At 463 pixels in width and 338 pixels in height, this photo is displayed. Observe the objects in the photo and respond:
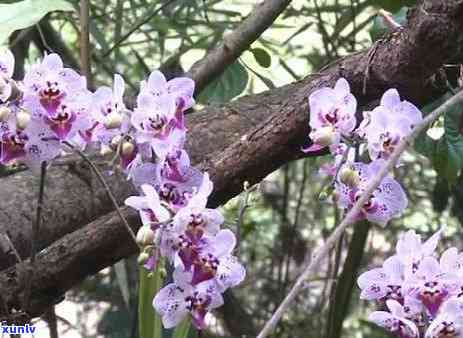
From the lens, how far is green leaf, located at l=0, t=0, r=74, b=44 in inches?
22.9

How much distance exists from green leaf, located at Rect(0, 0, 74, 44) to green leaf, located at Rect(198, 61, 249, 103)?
618mm

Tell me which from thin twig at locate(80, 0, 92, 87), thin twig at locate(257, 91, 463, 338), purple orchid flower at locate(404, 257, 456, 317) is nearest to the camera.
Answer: thin twig at locate(257, 91, 463, 338)

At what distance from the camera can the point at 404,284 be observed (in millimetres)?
538

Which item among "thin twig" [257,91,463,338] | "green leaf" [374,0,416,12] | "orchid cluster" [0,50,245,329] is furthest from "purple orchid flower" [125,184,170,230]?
"green leaf" [374,0,416,12]

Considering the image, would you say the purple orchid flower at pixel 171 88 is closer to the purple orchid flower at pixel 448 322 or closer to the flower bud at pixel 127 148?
the flower bud at pixel 127 148

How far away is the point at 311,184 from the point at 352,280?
0.90 m

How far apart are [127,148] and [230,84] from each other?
702 millimetres

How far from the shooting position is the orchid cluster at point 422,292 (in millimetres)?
512

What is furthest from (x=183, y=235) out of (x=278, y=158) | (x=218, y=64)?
(x=218, y=64)

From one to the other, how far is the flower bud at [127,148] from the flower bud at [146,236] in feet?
0.23

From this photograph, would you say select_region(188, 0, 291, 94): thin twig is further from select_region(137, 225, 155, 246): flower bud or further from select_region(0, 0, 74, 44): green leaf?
select_region(137, 225, 155, 246): flower bud

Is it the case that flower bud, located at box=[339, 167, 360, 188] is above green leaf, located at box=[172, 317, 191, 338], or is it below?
above

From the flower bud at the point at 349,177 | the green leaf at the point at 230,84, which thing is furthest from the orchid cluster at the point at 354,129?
the green leaf at the point at 230,84

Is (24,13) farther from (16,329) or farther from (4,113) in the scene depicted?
(16,329)
